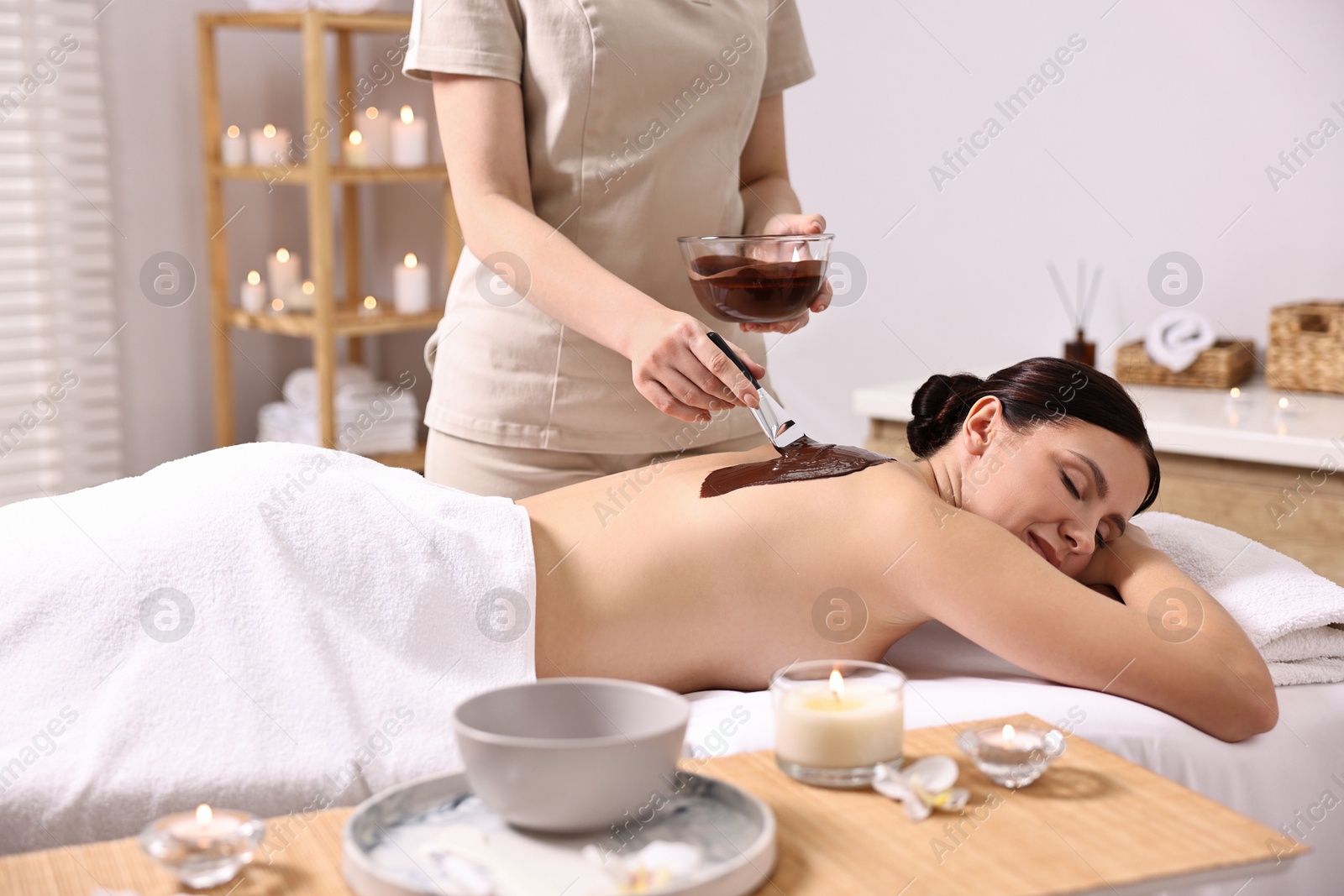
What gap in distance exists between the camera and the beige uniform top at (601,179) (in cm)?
152

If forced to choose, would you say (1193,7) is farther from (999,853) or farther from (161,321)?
(161,321)

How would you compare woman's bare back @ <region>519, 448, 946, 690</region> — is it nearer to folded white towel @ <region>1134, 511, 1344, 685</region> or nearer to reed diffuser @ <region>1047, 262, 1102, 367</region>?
folded white towel @ <region>1134, 511, 1344, 685</region>

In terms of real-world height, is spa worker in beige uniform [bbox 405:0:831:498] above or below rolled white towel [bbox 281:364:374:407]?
above

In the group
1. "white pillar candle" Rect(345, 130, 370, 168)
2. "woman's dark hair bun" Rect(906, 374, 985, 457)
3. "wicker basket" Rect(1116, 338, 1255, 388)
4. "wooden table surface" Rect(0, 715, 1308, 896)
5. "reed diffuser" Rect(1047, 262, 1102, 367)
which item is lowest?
"wooden table surface" Rect(0, 715, 1308, 896)

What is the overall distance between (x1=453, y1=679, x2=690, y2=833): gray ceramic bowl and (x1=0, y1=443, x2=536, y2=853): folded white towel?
319 mm

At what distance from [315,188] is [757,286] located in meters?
2.11

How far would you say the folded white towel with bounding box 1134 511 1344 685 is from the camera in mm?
1349

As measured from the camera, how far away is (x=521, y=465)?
1624mm

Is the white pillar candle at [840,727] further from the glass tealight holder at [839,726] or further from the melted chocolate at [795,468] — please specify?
the melted chocolate at [795,468]

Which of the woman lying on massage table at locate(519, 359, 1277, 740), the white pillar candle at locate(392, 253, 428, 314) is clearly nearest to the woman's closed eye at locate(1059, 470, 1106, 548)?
the woman lying on massage table at locate(519, 359, 1277, 740)

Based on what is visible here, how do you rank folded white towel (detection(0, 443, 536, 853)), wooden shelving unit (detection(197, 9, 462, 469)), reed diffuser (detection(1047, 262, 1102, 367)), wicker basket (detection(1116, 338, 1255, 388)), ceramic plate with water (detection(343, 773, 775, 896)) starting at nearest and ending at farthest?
ceramic plate with water (detection(343, 773, 775, 896))
folded white towel (detection(0, 443, 536, 853))
wicker basket (detection(1116, 338, 1255, 388))
reed diffuser (detection(1047, 262, 1102, 367))
wooden shelving unit (detection(197, 9, 462, 469))

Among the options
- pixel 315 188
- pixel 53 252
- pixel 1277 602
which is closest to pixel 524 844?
pixel 1277 602

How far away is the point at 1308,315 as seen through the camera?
2.31 m

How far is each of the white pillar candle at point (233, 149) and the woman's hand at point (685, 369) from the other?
7.64ft
